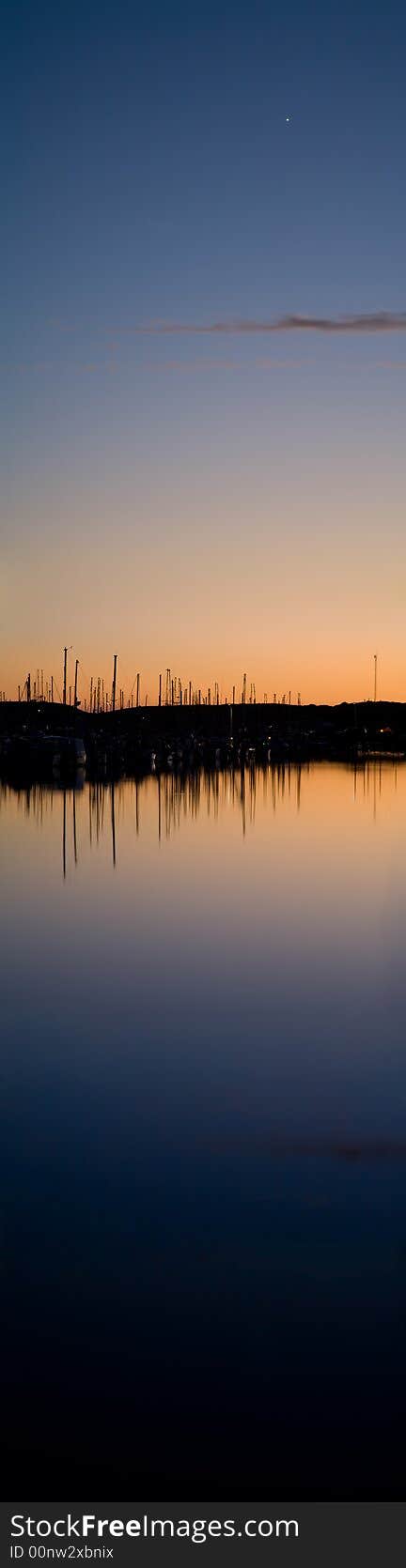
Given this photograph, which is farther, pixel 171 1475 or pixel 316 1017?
pixel 316 1017

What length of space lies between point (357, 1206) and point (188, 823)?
114 feet

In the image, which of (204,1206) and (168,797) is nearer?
(204,1206)

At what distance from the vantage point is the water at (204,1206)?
562cm

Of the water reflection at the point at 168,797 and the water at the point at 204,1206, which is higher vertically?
the water reflection at the point at 168,797

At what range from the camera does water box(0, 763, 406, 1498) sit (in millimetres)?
5617

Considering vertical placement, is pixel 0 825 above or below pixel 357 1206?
above

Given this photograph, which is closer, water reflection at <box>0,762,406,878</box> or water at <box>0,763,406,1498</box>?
water at <box>0,763,406,1498</box>

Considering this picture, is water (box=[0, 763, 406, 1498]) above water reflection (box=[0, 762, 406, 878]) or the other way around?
the other way around

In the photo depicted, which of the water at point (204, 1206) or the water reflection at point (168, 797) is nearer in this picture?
the water at point (204, 1206)

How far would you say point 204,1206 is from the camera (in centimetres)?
832

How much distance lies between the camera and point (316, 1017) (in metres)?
14.5

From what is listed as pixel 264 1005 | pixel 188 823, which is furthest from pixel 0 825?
pixel 264 1005

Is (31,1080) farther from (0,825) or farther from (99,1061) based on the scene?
(0,825)

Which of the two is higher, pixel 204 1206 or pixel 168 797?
pixel 168 797
